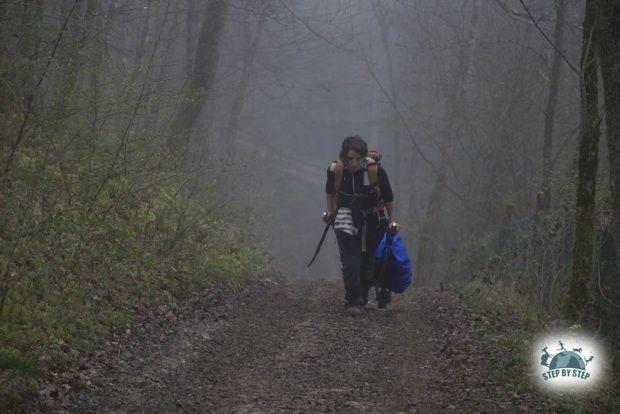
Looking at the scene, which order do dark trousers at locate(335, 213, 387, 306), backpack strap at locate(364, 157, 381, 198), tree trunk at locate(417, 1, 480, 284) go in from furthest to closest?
tree trunk at locate(417, 1, 480, 284) < dark trousers at locate(335, 213, 387, 306) < backpack strap at locate(364, 157, 381, 198)

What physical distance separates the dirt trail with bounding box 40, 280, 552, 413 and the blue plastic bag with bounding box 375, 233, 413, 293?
49 centimetres

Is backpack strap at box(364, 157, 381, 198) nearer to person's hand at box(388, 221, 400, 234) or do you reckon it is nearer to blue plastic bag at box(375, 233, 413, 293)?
person's hand at box(388, 221, 400, 234)

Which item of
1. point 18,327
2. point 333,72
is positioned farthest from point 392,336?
point 333,72

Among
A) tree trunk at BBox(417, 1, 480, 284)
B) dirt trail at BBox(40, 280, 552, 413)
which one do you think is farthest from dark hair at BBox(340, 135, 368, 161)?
tree trunk at BBox(417, 1, 480, 284)

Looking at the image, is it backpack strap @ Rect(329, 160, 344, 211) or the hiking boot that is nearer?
backpack strap @ Rect(329, 160, 344, 211)

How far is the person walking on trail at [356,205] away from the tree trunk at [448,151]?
12.0 metres

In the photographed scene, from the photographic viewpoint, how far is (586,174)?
22.2 ft

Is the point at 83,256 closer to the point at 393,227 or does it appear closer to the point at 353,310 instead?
the point at 353,310

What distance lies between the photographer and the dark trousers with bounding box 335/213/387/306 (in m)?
9.53

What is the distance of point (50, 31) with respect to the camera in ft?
26.6

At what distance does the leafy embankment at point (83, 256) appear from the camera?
18.8ft

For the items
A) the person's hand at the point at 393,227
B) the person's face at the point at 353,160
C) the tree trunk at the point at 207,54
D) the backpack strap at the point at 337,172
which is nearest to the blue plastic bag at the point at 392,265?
the person's hand at the point at 393,227

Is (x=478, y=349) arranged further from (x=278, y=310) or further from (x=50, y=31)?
(x=50, y=31)

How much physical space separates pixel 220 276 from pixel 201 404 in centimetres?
517
